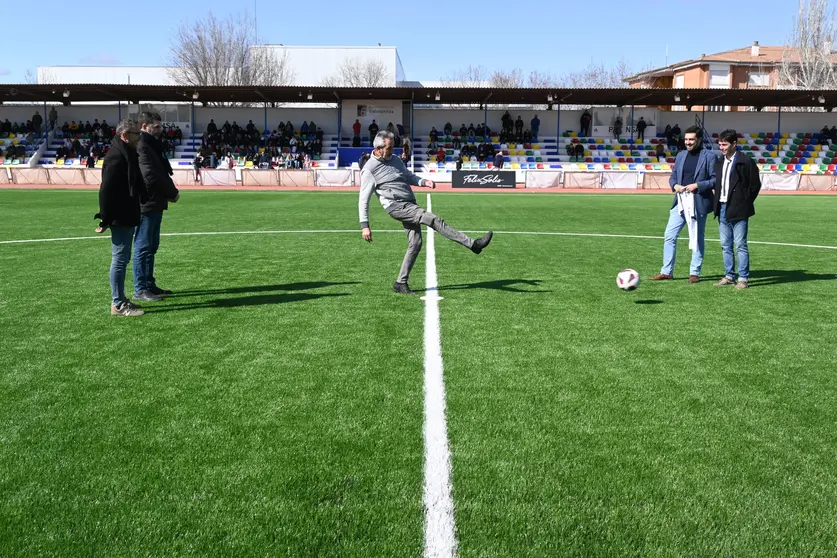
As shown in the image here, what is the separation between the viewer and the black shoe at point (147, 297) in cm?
779

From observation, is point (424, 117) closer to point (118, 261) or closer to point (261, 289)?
point (261, 289)

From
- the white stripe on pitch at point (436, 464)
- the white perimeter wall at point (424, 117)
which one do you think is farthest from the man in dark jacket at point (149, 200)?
the white perimeter wall at point (424, 117)

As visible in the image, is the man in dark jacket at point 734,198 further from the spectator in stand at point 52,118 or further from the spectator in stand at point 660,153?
the spectator in stand at point 52,118

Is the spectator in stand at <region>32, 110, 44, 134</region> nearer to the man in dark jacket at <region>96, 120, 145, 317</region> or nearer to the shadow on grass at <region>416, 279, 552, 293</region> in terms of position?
the man in dark jacket at <region>96, 120, 145, 317</region>

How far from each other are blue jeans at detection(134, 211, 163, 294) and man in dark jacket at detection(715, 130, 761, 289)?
22.2 ft

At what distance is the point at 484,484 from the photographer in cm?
345

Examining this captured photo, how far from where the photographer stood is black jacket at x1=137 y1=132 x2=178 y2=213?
7801 mm

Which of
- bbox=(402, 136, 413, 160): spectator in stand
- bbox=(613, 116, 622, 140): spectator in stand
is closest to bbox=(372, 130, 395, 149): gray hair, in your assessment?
bbox=(402, 136, 413, 160): spectator in stand

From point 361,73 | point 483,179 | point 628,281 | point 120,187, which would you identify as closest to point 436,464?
point 120,187

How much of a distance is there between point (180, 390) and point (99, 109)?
172ft

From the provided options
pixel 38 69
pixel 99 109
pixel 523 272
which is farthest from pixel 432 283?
pixel 38 69

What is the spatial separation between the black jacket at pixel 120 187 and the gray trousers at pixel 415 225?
277 centimetres

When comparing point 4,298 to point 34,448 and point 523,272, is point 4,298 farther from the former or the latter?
point 523,272

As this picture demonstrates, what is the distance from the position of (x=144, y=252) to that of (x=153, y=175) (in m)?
0.87
